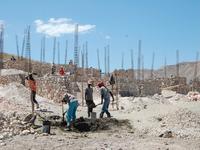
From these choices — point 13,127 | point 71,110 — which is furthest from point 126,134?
point 13,127

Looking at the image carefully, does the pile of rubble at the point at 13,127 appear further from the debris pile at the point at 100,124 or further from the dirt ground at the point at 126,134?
the debris pile at the point at 100,124

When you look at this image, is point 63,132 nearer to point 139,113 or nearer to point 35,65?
point 139,113

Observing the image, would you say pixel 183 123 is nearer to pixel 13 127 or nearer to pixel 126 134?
pixel 126 134

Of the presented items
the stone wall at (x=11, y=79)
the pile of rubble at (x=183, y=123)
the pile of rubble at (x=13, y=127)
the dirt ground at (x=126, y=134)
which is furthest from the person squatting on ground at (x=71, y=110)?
the stone wall at (x=11, y=79)

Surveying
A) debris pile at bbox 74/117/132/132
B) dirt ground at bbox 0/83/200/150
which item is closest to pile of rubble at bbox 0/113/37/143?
dirt ground at bbox 0/83/200/150

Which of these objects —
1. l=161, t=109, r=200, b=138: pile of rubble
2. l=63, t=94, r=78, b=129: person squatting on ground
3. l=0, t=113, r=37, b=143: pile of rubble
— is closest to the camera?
l=0, t=113, r=37, b=143: pile of rubble

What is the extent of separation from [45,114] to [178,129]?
18.7ft

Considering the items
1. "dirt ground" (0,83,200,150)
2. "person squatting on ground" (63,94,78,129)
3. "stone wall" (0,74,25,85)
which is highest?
"stone wall" (0,74,25,85)

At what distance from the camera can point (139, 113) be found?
66.4ft

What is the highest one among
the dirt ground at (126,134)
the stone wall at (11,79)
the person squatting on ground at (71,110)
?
the stone wall at (11,79)

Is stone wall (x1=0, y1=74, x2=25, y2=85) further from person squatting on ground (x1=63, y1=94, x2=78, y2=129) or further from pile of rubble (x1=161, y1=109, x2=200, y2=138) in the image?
pile of rubble (x1=161, y1=109, x2=200, y2=138)

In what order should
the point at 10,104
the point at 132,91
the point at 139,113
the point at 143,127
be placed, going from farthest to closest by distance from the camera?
the point at 132,91 → the point at 10,104 → the point at 139,113 → the point at 143,127

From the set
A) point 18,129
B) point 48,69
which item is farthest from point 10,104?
point 48,69

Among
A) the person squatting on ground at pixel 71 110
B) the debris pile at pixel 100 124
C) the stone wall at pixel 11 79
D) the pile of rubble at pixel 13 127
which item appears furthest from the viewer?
the stone wall at pixel 11 79
